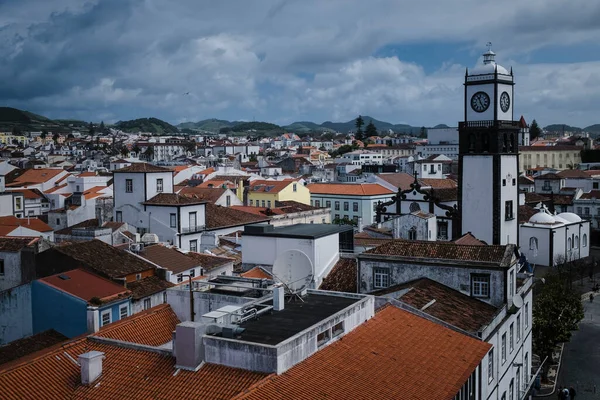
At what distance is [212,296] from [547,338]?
18551mm

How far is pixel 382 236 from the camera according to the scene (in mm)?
42406

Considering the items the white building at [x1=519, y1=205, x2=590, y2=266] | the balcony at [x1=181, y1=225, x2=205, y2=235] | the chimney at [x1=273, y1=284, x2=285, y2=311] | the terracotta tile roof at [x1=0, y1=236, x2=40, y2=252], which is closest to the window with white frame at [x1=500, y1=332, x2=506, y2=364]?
the chimney at [x1=273, y1=284, x2=285, y2=311]

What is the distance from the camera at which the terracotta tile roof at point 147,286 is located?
2684 centimetres

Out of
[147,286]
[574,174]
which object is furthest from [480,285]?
[574,174]

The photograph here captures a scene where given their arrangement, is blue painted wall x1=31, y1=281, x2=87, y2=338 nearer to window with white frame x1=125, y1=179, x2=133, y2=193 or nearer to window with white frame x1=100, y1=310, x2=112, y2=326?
window with white frame x1=100, y1=310, x2=112, y2=326

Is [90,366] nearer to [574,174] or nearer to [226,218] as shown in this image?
[226,218]

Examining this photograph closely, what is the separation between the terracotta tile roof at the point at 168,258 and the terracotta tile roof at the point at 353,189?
1541 inches

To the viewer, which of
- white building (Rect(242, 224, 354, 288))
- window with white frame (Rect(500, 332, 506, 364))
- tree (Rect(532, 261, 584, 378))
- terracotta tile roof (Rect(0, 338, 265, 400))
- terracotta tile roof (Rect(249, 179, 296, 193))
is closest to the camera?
terracotta tile roof (Rect(0, 338, 265, 400))

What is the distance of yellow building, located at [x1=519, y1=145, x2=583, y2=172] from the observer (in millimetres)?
117500

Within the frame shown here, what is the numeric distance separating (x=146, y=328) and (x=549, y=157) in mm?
114000

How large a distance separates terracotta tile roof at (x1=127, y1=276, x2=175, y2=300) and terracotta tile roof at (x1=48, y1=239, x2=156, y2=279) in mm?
467

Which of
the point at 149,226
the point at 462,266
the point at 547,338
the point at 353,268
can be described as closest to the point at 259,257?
the point at 353,268

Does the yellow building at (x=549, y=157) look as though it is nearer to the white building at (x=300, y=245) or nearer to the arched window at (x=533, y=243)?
the arched window at (x=533, y=243)

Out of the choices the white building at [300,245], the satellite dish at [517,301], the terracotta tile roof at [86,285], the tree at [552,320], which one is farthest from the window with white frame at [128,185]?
the satellite dish at [517,301]
